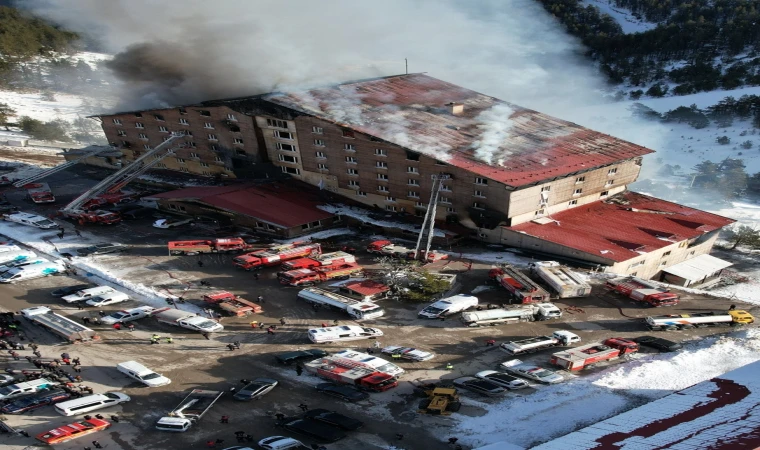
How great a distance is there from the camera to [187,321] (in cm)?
3027

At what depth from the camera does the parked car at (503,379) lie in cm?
2503

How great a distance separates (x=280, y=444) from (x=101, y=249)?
24054 millimetres

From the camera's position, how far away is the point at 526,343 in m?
28.4

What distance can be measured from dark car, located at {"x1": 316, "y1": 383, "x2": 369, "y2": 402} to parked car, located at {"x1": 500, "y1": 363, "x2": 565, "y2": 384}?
609 cm

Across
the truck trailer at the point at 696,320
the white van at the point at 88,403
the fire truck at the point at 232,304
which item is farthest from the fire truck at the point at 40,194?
the truck trailer at the point at 696,320

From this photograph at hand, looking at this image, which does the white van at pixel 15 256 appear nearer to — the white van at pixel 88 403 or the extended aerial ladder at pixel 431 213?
the white van at pixel 88 403

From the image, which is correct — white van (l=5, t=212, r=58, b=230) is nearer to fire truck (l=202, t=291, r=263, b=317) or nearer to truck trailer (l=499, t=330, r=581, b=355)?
fire truck (l=202, t=291, r=263, b=317)

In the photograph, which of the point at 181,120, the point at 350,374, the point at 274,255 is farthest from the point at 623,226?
the point at 181,120

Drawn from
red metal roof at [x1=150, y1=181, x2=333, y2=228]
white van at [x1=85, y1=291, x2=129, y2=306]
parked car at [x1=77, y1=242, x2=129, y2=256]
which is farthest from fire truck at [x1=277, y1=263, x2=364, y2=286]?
parked car at [x1=77, y1=242, x2=129, y2=256]

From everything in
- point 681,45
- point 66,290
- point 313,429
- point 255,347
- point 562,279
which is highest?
point 681,45

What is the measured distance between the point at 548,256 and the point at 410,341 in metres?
13.8

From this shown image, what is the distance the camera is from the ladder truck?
4538 cm

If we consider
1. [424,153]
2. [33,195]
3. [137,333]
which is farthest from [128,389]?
[33,195]

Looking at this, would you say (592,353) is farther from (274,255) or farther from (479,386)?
(274,255)
